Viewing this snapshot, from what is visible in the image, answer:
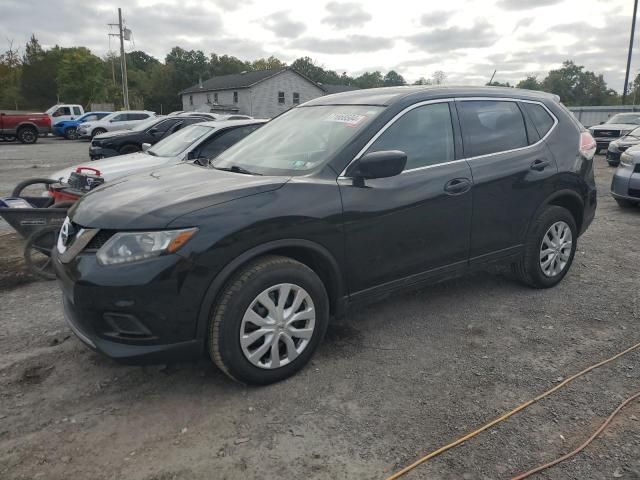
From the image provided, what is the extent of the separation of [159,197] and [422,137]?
6.40 ft

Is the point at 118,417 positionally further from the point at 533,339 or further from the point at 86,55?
the point at 86,55

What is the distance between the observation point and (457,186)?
12.4 feet

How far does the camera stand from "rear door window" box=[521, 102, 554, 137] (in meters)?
4.47

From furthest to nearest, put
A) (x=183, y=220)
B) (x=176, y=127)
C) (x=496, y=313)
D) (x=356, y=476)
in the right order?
(x=176, y=127), (x=496, y=313), (x=183, y=220), (x=356, y=476)

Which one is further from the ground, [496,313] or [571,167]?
[571,167]

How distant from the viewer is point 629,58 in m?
35.3

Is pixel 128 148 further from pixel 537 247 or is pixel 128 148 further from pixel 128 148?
pixel 537 247

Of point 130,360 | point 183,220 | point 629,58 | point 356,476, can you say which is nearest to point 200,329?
point 130,360

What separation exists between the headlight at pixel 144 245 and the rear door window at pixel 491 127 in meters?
Result: 2.36

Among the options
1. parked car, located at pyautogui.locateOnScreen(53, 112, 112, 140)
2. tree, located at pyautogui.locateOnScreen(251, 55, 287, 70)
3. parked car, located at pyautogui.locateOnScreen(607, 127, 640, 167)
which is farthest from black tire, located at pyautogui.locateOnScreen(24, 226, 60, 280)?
tree, located at pyautogui.locateOnScreen(251, 55, 287, 70)

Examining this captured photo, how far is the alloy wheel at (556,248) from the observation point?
457 cm

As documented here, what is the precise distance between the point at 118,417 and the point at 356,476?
1.40 m

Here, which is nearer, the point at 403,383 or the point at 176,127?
the point at 403,383

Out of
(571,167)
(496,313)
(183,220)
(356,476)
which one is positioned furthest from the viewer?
(571,167)
